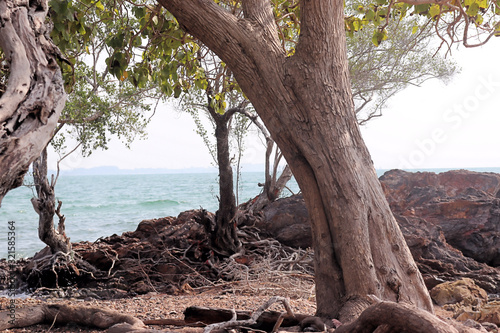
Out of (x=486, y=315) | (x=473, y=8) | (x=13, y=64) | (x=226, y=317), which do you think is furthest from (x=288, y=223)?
(x=13, y=64)

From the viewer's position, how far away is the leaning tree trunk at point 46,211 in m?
6.75

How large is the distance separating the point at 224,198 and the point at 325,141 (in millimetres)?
3654

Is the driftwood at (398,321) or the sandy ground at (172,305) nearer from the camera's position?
the driftwood at (398,321)

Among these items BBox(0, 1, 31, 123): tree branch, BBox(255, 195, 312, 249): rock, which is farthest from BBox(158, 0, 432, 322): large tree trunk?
BBox(255, 195, 312, 249): rock

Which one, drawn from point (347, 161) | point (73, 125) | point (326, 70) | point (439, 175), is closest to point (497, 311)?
point (347, 161)

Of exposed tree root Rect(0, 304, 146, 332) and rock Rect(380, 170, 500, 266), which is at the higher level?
rock Rect(380, 170, 500, 266)

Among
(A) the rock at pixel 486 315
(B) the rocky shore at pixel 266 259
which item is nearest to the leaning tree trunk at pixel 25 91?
(B) the rocky shore at pixel 266 259

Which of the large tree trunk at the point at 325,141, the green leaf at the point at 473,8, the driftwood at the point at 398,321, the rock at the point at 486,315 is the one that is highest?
the green leaf at the point at 473,8

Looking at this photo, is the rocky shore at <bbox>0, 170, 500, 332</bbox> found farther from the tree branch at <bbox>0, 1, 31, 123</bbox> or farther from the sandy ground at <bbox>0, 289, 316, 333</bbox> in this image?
the tree branch at <bbox>0, 1, 31, 123</bbox>

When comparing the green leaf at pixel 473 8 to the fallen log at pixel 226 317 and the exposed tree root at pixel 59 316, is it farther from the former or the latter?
the exposed tree root at pixel 59 316

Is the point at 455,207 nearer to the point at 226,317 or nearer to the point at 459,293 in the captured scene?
the point at 459,293

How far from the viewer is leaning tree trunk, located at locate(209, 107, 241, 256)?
6863 mm

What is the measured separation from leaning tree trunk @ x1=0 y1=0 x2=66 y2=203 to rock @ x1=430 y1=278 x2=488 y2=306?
4.95 metres

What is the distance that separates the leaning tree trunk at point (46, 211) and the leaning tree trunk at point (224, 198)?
2438 mm
